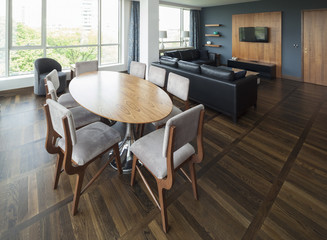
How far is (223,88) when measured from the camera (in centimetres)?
324

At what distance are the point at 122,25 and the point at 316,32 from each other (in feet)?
17.7

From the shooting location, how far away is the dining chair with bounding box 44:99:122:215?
1337 mm

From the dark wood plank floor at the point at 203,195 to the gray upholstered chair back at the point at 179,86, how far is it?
732 mm

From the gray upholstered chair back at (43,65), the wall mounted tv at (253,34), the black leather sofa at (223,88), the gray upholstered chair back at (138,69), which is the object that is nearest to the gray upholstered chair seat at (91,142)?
the gray upholstered chair back at (138,69)

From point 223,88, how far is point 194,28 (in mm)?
5691

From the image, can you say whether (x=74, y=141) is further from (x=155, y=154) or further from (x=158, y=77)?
(x=158, y=77)

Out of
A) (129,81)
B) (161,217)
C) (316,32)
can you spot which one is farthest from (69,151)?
(316,32)

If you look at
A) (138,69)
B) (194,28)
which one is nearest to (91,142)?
(138,69)

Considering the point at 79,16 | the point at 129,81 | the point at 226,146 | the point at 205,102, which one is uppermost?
the point at 79,16

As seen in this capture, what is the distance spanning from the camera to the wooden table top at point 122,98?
1.59m

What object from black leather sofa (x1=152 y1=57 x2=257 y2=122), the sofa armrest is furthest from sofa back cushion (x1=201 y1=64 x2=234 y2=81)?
the sofa armrest

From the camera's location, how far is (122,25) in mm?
6305

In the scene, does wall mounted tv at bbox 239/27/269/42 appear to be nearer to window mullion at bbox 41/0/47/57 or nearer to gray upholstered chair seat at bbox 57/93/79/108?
window mullion at bbox 41/0/47/57

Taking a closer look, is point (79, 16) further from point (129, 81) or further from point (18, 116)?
point (129, 81)
